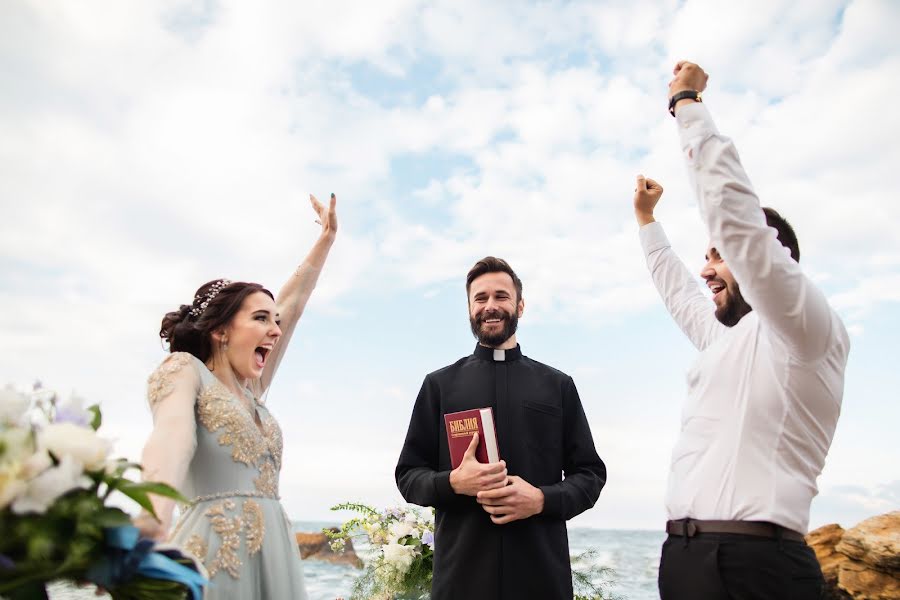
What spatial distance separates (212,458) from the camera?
278 cm

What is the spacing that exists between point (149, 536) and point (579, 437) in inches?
99.4

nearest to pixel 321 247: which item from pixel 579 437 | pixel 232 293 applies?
A: pixel 232 293

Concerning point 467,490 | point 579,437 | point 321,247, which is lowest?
point 467,490

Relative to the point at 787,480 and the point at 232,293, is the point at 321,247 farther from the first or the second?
the point at 787,480

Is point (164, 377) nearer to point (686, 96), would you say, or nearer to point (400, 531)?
point (686, 96)

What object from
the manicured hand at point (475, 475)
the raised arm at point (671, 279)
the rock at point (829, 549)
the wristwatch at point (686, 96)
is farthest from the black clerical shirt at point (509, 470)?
the rock at point (829, 549)

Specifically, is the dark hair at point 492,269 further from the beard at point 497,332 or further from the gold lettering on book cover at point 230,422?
the gold lettering on book cover at point 230,422

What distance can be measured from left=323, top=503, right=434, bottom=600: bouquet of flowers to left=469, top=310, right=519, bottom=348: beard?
55.2 inches

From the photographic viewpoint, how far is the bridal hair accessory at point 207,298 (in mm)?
3146

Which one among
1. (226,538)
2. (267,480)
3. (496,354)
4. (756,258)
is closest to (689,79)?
(756,258)

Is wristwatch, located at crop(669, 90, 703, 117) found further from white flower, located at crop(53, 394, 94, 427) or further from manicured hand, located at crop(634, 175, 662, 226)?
white flower, located at crop(53, 394, 94, 427)

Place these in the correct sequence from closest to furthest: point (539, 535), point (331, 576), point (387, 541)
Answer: point (539, 535) < point (387, 541) < point (331, 576)

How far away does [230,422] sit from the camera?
281cm

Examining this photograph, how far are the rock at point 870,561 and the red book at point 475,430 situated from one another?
4341mm
